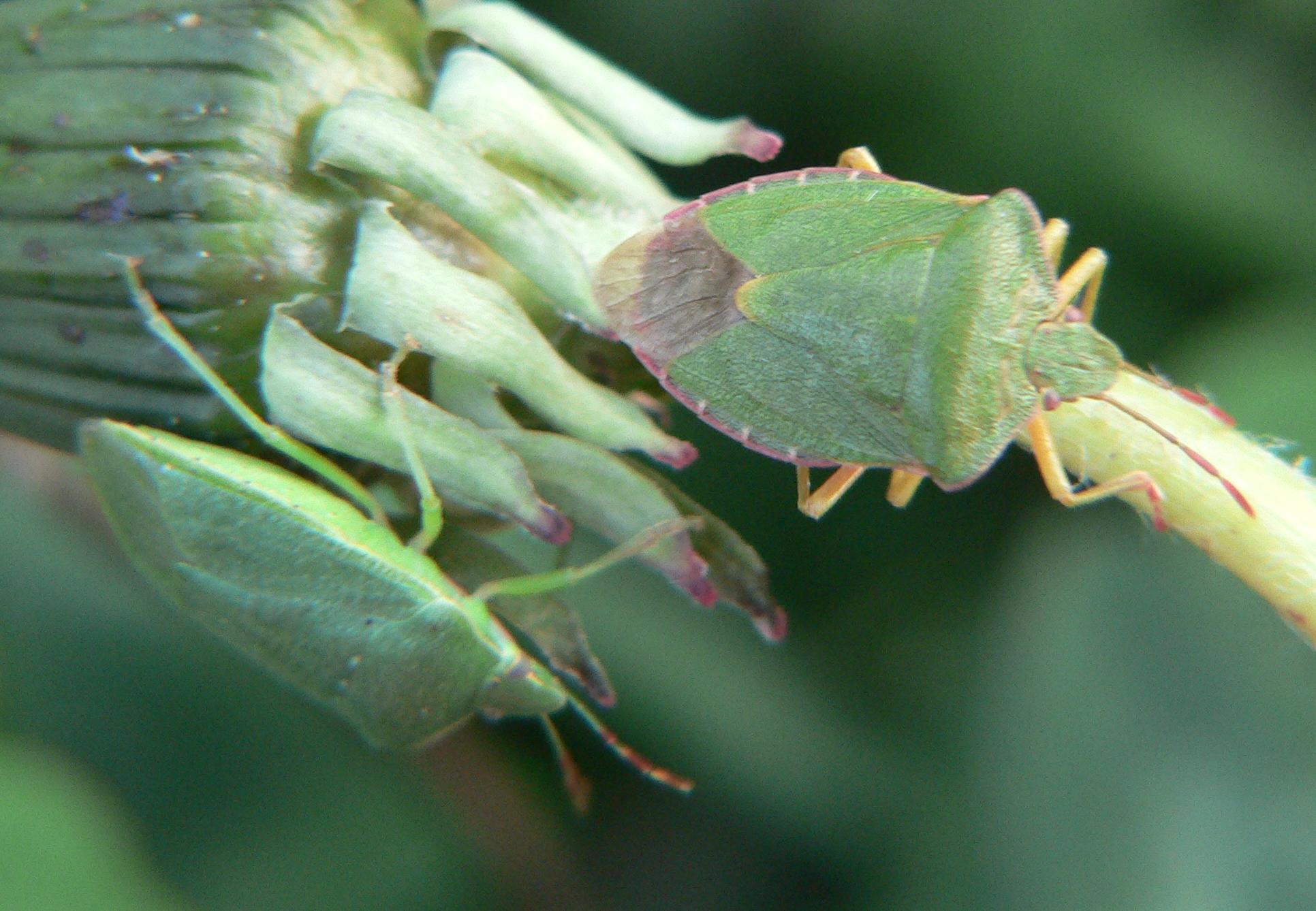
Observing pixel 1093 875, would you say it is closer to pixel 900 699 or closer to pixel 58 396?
pixel 900 699

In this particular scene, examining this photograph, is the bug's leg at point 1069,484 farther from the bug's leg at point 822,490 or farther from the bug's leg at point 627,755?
the bug's leg at point 627,755

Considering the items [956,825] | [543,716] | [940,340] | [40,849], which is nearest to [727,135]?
[940,340]

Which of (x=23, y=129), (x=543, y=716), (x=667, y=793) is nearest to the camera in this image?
(x=23, y=129)

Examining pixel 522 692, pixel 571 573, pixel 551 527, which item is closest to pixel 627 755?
pixel 522 692

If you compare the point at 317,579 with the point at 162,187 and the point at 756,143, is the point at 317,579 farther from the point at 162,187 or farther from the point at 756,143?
the point at 756,143

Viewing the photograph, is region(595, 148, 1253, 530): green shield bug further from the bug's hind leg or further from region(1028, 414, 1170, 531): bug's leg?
the bug's hind leg

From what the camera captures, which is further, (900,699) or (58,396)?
(900,699)
